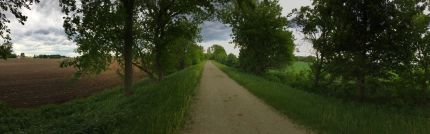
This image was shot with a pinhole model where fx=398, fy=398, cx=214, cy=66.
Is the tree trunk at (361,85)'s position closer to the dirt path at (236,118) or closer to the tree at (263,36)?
the dirt path at (236,118)

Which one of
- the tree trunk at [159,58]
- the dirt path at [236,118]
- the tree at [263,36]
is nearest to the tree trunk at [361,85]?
the dirt path at [236,118]

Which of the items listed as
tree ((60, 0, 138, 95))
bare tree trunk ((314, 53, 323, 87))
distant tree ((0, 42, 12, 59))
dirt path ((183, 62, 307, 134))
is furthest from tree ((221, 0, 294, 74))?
distant tree ((0, 42, 12, 59))

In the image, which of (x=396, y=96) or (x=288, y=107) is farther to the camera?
(x=396, y=96)

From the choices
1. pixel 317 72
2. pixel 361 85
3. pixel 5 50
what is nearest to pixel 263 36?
pixel 317 72

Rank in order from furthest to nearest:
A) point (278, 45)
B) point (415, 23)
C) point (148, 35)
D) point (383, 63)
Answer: point (278, 45)
point (148, 35)
point (415, 23)
point (383, 63)

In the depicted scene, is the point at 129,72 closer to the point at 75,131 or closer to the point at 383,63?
the point at 75,131

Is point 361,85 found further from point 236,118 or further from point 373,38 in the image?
point 236,118

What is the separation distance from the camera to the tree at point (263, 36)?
147 ft

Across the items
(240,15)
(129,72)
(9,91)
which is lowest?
(9,91)

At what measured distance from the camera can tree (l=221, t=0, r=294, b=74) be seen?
44875 millimetres

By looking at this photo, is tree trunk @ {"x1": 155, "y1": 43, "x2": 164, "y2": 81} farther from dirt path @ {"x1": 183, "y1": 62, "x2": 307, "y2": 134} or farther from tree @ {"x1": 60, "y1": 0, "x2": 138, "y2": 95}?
dirt path @ {"x1": 183, "y1": 62, "x2": 307, "y2": 134}

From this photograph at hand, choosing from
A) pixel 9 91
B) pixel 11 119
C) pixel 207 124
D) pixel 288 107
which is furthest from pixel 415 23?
pixel 9 91

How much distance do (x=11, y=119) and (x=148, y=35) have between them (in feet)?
41.4

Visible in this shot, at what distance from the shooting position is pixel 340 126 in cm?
1107
